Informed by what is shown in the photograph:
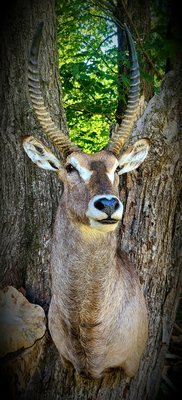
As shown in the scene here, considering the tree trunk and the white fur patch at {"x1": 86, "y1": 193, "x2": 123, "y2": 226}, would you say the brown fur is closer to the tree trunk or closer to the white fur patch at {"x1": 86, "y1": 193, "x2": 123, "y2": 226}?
the white fur patch at {"x1": 86, "y1": 193, "x2": 123, "y2": 226}

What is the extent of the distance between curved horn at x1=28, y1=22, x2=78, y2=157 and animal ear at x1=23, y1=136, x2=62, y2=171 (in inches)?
7.1

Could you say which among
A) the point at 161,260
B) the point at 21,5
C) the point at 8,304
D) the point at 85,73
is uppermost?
the point at 21,5

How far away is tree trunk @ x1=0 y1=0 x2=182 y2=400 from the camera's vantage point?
19.5ft

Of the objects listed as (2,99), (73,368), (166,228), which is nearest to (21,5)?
(2,99)

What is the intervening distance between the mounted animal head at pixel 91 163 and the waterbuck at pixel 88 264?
10 millimetres

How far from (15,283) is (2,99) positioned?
243 centimetres

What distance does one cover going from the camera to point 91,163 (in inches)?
201

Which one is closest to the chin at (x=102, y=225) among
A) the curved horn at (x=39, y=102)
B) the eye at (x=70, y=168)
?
the eye at (x=70, y=168)

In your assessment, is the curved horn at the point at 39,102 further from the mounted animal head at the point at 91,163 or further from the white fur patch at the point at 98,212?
the white fur patch at the point at 98,212

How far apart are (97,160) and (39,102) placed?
878 millimetres

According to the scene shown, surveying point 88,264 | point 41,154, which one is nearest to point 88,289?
point 88,264

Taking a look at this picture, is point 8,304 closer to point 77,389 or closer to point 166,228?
point 77,389

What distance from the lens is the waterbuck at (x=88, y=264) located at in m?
5.04

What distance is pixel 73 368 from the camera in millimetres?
5758
